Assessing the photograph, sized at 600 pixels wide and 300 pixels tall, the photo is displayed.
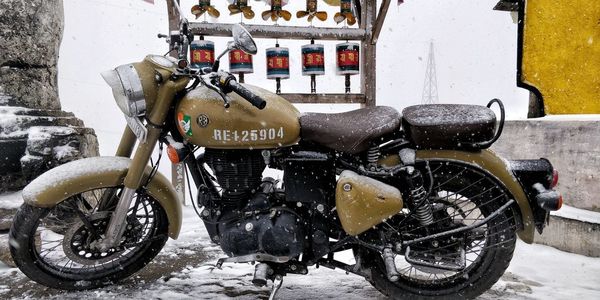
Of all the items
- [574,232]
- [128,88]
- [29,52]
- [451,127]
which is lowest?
[574,232]

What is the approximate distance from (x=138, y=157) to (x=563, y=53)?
362 centimetres

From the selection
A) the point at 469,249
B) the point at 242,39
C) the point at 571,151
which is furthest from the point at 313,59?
the point at 469,249

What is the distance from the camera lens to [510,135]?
13.6 feet

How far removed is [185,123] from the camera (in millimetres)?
2424

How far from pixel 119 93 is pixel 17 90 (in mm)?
2175

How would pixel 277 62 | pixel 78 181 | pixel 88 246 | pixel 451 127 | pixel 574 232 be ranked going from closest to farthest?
1. pixel 451 127
2. pixel 78 181
3. pixel 88 246
4. pixel 574 232
5. pixel 277 62

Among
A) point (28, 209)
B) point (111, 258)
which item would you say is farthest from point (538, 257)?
point (28, 209)

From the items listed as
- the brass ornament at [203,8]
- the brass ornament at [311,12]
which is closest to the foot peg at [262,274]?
the brass ornament at [203,8]

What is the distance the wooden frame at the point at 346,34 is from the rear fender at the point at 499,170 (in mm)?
2994

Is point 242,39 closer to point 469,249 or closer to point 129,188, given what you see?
point 129,188

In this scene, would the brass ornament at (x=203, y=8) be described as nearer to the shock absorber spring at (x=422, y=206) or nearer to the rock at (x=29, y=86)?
the rock at (x=29, y=86)

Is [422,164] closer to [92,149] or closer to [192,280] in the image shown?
[192,280]

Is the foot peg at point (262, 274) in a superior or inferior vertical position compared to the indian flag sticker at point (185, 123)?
inferior

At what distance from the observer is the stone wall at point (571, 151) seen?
11.4 feet
